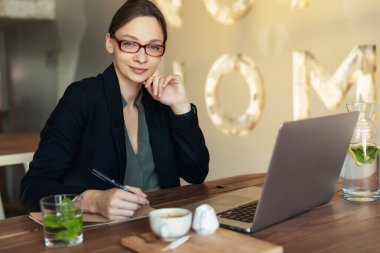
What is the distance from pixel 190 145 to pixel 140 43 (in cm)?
36

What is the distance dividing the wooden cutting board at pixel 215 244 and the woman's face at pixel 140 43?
2.29 feet

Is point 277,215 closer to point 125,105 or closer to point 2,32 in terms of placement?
point 125,105

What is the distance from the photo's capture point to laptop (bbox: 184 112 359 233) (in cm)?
99

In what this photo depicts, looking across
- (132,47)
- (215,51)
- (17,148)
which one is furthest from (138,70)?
(215,51)

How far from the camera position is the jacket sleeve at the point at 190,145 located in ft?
5.51

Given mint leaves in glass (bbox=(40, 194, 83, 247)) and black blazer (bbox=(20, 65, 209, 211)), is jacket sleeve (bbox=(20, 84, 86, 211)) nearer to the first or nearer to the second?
black blazer (bbox=(20, 65, 209, 211))

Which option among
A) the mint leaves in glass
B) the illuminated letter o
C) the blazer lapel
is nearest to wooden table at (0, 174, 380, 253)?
the mint leaves in glass

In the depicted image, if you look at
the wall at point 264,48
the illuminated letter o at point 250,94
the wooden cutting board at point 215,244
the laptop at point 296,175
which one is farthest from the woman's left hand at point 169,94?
the illuminated letter o at point 250,94

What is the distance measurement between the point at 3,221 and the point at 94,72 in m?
3.00

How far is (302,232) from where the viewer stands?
3.53 feet

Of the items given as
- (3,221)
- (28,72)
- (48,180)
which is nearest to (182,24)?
(28,72)

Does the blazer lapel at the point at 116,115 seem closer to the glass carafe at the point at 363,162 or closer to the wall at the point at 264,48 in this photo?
the glass carafe at the point at 363,162

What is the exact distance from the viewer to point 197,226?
0.99 meters

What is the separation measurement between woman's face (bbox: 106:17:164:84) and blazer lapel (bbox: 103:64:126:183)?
53 millimetres
